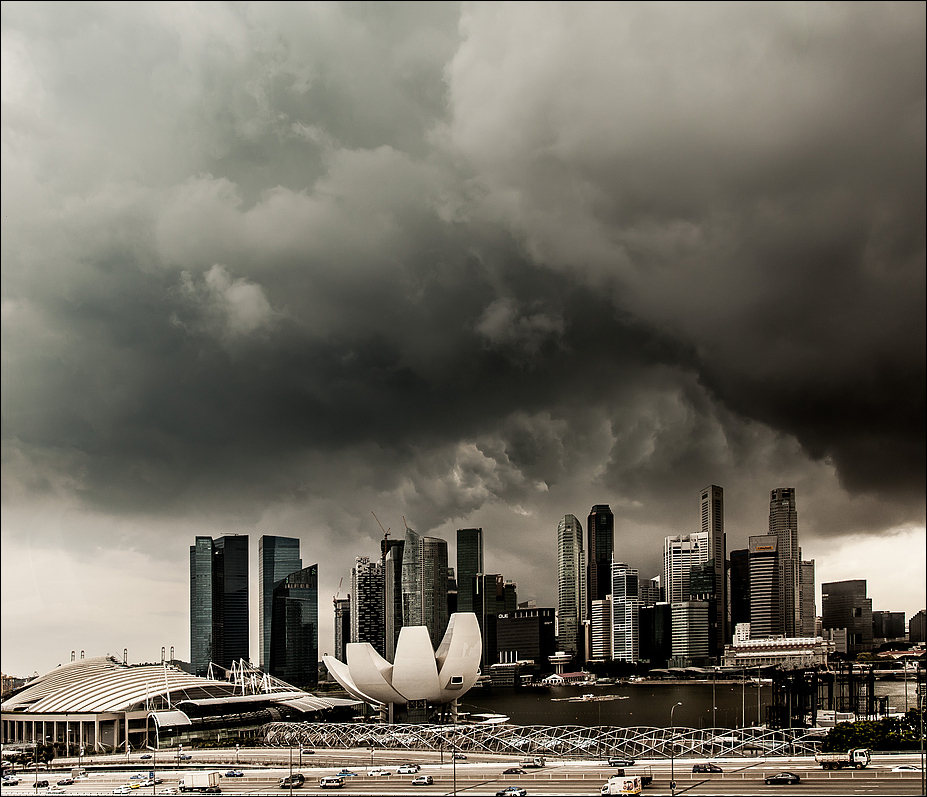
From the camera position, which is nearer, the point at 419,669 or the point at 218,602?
the point at 419,669

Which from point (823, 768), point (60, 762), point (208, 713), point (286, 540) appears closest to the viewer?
point (823, 768)

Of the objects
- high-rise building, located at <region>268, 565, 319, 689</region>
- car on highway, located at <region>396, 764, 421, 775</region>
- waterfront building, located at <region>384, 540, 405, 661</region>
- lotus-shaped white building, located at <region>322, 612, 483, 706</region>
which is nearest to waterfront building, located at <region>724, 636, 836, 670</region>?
waterfront building, located at <region>384, 540, 405, 661</region>

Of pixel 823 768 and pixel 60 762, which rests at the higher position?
pixel 823 768

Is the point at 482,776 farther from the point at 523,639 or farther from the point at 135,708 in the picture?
the point at 523,639

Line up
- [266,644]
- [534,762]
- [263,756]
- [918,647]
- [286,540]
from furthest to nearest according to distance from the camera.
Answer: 1. [286,540]
2. [266,644]
3. [918,647]
4. [263,756]
5. [534,762]

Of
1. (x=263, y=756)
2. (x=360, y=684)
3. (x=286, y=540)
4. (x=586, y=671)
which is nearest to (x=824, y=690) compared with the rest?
(x=586, y=671)

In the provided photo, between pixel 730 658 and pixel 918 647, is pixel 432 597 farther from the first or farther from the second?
pixel 918 647

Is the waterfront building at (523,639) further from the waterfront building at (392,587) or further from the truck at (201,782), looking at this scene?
the truck at (201,782)

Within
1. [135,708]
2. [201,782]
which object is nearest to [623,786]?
[201,782]

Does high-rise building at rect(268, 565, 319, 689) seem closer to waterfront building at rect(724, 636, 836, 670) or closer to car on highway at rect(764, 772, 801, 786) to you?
waterfront building at rect(724, 636, 836, 670)
